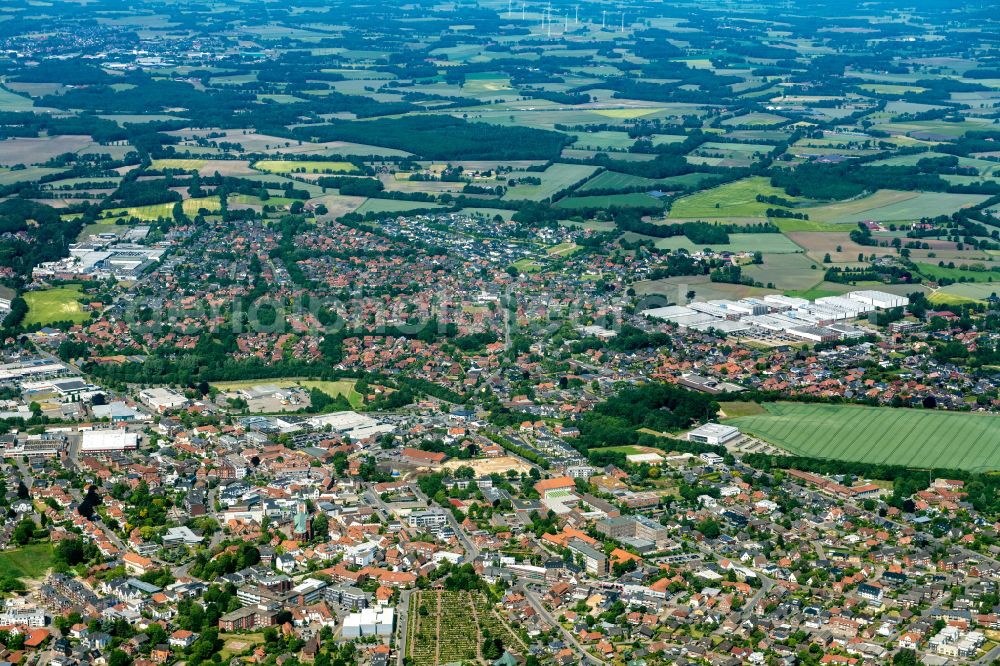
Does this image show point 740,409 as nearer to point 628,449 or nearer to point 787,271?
point 628,449

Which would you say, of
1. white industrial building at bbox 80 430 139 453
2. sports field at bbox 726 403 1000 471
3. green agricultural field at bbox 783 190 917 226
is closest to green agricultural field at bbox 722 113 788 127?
green agricultural field at bbox 783 190 917 226

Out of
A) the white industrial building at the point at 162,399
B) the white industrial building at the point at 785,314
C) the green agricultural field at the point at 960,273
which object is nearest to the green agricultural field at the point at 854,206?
Answer: the green agricultural field at the point at 960,273

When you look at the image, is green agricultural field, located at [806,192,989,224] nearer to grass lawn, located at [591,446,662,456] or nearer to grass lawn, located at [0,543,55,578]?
grass lawn, located at [591,446,662,456]

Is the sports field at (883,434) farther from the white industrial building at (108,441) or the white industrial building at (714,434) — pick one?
the white industrial building at (108,441)

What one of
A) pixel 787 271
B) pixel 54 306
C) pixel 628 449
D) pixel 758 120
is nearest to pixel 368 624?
pixel 628 449

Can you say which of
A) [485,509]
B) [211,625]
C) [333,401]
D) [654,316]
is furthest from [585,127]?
[211,625]

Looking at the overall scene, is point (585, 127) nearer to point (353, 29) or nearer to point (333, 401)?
point (333, 401)
